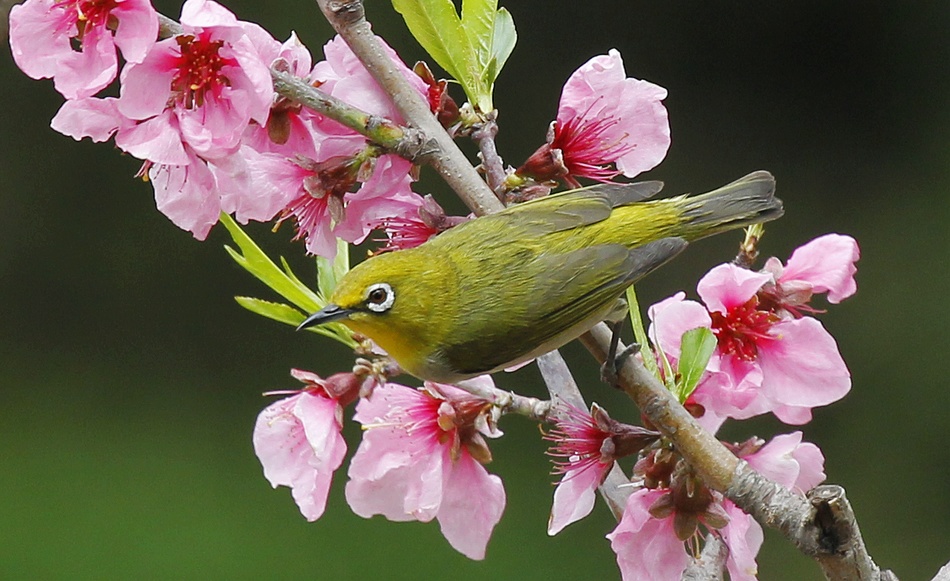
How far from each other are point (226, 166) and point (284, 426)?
18 centimetres

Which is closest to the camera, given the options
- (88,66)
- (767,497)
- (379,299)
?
(767,497)

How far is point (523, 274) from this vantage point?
31.7 inches

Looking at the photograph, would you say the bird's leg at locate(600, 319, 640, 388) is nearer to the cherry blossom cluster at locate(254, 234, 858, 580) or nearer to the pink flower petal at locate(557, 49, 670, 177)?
the cherry blossom cluster at locate(254, 234, 858, 580)

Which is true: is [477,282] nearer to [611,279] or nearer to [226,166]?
[611,279]

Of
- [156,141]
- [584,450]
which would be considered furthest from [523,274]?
[156,141]

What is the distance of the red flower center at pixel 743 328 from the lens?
74 cm

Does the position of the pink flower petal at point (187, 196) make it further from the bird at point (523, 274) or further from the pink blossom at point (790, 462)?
the pink blossom at point (790, 462)

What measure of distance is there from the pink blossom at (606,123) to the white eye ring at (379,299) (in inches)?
5.6

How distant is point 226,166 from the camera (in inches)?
27.7

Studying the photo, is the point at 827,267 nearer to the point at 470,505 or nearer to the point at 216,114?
the point at 470,505

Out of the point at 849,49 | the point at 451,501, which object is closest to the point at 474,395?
the point at 451,501

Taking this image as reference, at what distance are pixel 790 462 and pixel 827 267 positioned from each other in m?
0.15

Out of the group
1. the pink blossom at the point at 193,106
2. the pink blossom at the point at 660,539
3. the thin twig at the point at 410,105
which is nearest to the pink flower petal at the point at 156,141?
the pink blossom at the point at 193,106

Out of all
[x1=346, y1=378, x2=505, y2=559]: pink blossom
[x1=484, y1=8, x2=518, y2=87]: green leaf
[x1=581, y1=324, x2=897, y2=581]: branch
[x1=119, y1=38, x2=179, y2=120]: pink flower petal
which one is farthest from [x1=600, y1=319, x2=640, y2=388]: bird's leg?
[x1=119, y1=38, x2=179, y2=120]: pink flower petal
